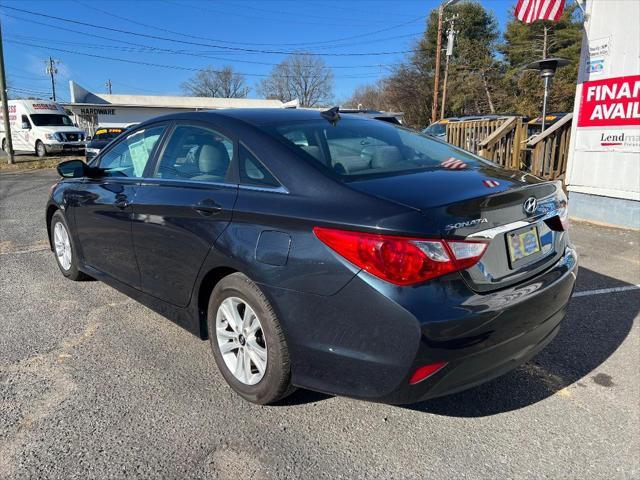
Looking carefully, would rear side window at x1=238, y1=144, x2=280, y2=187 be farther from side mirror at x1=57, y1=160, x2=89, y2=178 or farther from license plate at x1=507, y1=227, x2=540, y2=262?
side mirror at x1=57, y1=160, x2=89, y2=178

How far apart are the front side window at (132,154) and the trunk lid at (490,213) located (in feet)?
5.95

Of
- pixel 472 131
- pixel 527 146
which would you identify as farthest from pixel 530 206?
pixel 472 131

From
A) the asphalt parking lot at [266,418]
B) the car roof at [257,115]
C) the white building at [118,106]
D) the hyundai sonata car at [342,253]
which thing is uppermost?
the white building at [118,106]

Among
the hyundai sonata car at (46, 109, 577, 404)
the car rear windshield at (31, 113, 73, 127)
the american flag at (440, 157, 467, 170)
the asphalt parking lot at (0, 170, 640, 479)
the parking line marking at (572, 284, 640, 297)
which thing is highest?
the car rear windshield at (31, 113, 73, 127)

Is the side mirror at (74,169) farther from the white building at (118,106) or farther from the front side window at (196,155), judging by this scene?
the white building at (118,106)

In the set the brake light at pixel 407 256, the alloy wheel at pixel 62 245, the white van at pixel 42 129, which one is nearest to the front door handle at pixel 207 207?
the brake light at pixel 407 256

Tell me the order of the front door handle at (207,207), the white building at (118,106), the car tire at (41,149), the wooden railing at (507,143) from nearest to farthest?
the front door handle at (207,207) → the wooden railing at (507,143) → the car tire at (41,149) → the white building at (118,106)

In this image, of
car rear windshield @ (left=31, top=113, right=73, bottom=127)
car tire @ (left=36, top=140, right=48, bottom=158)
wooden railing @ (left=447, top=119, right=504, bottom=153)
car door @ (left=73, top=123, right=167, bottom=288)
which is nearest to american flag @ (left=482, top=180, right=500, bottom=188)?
car door @ (left=73, top=123, right=167, bottom=288)

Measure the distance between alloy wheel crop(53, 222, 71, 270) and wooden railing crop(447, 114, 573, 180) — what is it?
7468 mm

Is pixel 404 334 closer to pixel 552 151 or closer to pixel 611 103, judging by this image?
pixel 611 103

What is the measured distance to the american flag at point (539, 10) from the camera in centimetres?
830

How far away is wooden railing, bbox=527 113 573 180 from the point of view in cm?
924

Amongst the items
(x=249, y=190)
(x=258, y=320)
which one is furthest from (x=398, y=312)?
(x=249, y=190)

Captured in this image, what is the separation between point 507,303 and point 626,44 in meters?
6.73
